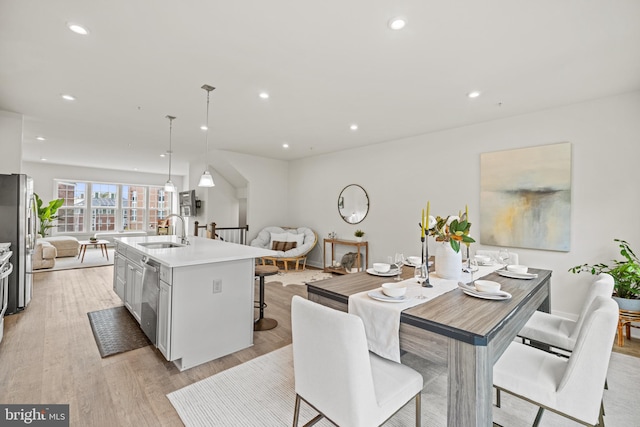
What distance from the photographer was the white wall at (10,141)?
3.78 metres

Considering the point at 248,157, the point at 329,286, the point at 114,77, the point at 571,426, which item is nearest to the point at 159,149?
the point at 248,157

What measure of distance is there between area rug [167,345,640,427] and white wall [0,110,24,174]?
4.12 meters

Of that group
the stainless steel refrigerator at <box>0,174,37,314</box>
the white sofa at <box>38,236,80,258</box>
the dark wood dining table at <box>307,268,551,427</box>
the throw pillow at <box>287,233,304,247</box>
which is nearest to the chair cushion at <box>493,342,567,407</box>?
the dark wood dining table at <box>307,268,551,427</box>

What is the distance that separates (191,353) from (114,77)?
2781 millimetres

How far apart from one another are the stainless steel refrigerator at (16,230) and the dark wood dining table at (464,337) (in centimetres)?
417

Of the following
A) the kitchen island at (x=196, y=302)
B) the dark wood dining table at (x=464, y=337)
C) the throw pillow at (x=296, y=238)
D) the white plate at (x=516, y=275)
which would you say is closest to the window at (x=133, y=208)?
the throw pillow at (x=296, y=238)

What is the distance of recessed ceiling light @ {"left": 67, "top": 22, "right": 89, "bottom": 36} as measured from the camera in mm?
2041

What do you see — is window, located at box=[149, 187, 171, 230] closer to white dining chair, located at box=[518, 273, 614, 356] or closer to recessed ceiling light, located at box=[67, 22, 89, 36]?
recessed ceiling light, located at box=[67, 22, 89, 36]

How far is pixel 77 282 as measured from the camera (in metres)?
4.95

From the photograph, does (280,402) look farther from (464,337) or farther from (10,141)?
(10,141)

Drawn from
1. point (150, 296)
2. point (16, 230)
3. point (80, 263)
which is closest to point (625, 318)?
point (150, 296)

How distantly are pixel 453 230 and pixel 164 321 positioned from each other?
2.34 metres

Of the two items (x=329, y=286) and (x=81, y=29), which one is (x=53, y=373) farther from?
(x=81, y=29)

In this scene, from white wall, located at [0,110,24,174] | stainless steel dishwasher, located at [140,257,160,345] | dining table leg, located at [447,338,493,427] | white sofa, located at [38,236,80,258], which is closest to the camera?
dining table leg, located at [447,338,493,427]
